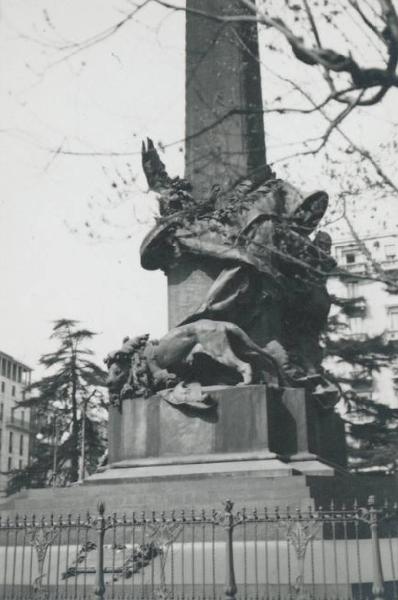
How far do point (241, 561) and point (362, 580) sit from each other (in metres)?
1.46

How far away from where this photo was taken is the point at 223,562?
10164 millimetres

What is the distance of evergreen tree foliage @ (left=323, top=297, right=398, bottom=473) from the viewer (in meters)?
33.7

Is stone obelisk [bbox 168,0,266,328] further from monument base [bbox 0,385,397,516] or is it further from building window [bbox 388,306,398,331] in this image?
building window [bbox 388,306,398,331]

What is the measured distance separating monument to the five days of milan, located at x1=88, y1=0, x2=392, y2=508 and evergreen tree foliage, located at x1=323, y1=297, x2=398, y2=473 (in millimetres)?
19945

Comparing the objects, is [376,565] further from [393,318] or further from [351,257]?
[393,318]

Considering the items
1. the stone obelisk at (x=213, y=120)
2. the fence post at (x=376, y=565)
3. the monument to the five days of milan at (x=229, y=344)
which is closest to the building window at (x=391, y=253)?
the monument to the five days of milan at (x=229, y=344)

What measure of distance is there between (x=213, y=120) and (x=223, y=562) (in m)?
7.74

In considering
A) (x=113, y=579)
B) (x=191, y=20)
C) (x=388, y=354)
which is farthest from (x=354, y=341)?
(x=113, y=579)

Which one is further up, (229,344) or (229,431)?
(229,344)

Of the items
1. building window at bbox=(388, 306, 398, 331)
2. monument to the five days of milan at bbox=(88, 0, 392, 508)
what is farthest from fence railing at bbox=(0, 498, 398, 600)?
building window at bbox=(388, 306, 398, 331)

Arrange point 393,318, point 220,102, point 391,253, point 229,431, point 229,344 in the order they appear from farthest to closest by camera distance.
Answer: point 393,318, point 391,253, point 220,102, point 229,344, point 229,431

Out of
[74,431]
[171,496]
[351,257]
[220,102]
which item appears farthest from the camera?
[74,431]

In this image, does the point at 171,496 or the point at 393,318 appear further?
the point at 393,318

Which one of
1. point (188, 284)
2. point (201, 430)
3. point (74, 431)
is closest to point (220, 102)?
point (188, 284)
